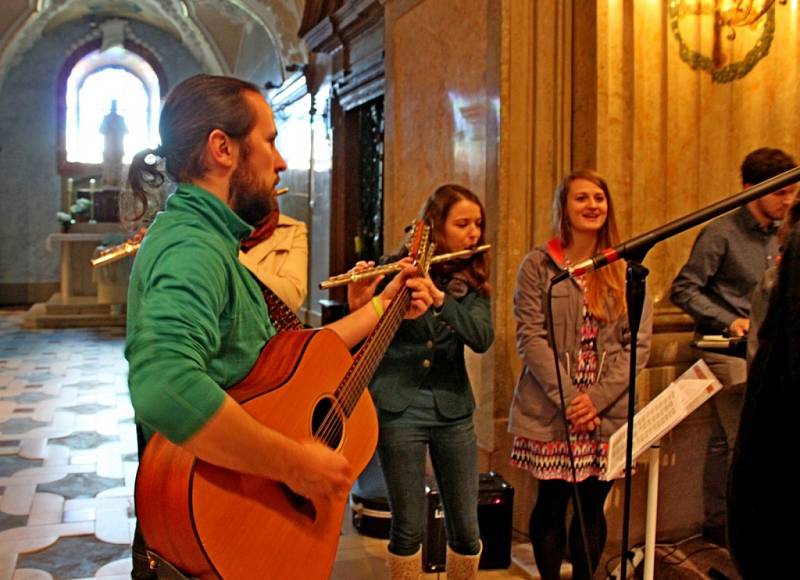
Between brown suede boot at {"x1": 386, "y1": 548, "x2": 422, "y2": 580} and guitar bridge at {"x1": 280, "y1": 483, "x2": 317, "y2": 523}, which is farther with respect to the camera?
brown suede boot at {"x1": 386, "y1": 548, "x2": 422, "y2": 580}

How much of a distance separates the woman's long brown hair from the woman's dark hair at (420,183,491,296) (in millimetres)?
392

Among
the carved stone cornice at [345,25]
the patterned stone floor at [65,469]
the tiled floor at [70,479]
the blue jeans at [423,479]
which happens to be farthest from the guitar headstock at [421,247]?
the carved stone cornice at [345,25]

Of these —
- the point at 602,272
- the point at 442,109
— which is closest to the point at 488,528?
the point at 602,272

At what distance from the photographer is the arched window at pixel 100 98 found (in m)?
17.0

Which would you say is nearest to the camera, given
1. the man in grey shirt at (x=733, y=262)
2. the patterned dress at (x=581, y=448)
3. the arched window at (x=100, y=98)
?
the patterned dress at (x=581, y=448)

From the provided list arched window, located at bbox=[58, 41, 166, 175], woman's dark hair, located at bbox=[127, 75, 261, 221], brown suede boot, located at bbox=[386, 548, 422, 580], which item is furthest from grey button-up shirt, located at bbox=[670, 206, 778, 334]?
arched window, located at bbox=[58, 41, 166, 175]

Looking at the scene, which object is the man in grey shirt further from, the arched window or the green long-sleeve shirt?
the arched window

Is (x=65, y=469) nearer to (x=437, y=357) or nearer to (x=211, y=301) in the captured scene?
(x=437, y=357)

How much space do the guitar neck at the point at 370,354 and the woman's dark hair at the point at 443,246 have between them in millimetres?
523

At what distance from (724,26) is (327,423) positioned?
3097 millimetres

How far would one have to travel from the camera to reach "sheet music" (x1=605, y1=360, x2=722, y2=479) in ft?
8.17

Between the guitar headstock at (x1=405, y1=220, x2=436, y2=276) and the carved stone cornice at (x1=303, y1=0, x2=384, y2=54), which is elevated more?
the carved stone cornice at (x1=303, y1=0, x2=384, y2=54)

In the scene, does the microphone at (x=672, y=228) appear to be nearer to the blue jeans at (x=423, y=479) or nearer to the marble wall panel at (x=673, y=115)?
the blue jeans at (x=423, y=479)

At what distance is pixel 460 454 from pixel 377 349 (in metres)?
0.80
